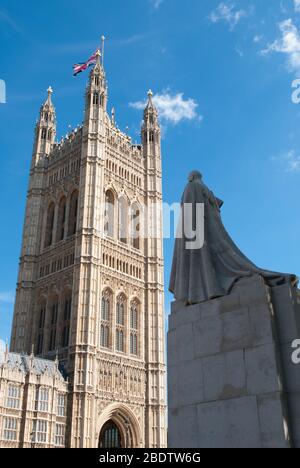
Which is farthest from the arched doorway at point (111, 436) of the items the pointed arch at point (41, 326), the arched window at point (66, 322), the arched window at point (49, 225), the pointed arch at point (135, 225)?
the arched window at point (49, 225)

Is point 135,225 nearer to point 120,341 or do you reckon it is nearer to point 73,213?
point 73,213

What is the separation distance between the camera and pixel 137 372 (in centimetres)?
4809

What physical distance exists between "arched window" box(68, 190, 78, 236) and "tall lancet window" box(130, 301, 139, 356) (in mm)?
10038

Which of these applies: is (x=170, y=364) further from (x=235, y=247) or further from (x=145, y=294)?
(x=145, y=294)

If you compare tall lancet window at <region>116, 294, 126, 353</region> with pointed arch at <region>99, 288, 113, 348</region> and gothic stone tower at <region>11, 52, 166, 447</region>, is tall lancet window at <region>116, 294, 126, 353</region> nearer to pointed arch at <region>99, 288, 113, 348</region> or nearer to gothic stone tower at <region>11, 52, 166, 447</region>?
gothic stone tower at <region>11, 52, 166, 447</region>

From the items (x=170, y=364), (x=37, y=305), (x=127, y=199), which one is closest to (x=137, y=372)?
(x=37, y=305)

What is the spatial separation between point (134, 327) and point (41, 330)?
9.35 meters

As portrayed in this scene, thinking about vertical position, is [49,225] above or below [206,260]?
above

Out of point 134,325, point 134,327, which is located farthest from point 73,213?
point 134,327

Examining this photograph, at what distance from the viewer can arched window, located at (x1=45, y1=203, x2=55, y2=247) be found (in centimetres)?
5525

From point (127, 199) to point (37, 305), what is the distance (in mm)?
15363

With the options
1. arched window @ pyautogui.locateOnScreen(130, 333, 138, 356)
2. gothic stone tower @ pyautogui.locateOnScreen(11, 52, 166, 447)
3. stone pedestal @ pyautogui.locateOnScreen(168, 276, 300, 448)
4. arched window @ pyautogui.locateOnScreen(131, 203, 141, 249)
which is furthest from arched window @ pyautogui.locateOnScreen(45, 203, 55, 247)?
stone pedestal @ pyautogui.locateOnScreen(168, 276, 300, 448)

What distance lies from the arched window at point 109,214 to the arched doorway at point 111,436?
61.5 ft

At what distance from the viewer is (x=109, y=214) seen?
54.0 meters
